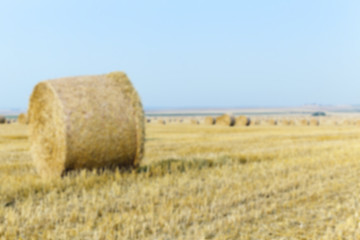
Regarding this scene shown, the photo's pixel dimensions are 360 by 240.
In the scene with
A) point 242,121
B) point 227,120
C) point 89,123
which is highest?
point 89,123

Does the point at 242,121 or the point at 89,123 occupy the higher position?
the point at 89,123

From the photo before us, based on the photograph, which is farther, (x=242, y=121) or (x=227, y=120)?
(x=242, y=121)

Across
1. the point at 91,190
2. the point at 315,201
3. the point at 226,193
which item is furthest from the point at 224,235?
the point at 91,190

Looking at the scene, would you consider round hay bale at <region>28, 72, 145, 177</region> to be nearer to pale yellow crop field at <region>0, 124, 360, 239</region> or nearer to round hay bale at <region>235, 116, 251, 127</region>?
pale yellow crop field at <region>0, 124, 360, 239</region>

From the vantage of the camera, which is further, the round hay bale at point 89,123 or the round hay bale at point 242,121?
the round hay bale at point 242,121

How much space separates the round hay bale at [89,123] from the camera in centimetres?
652

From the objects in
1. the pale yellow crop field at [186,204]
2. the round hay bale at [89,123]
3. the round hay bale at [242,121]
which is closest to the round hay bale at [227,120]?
the round hay bale at [242,121]

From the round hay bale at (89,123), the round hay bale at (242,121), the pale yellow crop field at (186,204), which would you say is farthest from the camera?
the round hay bale at (242,121)

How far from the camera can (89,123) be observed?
6.54 m

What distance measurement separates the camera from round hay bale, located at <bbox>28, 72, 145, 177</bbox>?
21.4 feet

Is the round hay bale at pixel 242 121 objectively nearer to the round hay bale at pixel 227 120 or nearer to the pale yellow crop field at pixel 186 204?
the round hay bale at pixel 227 120

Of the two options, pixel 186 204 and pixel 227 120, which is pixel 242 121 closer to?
pixel 227 120

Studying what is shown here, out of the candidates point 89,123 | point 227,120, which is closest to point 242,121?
point 227,120

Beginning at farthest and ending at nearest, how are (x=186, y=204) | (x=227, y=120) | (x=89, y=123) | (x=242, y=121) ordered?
1. (x=242, y=121)
2. (x=227, y=120)
3. (x=89, y=123)
4. (x=186, y=204)
